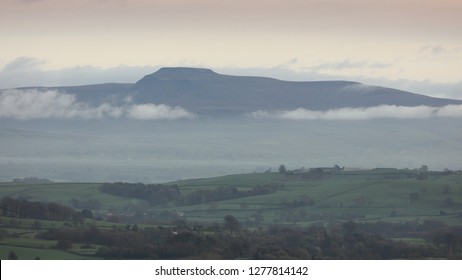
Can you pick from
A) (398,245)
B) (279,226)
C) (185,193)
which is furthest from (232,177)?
(398,245)

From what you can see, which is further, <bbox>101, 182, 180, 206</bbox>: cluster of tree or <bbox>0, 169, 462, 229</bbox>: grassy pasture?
<bbox>101, 182, 180, 206</bbox>: cluster of tree

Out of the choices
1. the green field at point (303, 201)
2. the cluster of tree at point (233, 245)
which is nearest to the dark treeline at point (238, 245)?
the cluster of tree at point (233, 245)

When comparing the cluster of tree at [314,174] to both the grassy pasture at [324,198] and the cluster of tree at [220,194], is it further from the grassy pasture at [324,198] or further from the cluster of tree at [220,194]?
the cluster of tree at [220,194]

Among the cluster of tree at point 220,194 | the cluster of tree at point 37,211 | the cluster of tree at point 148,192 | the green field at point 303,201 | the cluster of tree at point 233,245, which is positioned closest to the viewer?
the cluster of tree at point 233,245

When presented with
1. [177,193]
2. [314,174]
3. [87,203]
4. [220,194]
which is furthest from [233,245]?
[314,174]

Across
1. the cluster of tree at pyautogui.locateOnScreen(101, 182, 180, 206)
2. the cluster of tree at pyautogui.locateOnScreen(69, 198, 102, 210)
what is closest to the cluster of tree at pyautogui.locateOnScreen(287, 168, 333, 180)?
the cluster of tree at pyautogui.locateOnScreen(101, 182, 180, 206)

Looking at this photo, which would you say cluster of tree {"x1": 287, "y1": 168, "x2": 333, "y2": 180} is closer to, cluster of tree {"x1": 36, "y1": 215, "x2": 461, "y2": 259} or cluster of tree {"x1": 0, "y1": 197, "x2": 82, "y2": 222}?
cluster of tree {"x1": 0, "y1": 197, "x2": 82, "y2": 222}

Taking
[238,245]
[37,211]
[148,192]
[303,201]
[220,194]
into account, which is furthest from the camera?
[148,192]

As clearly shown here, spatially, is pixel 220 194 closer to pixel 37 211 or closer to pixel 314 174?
pixel 314 174
